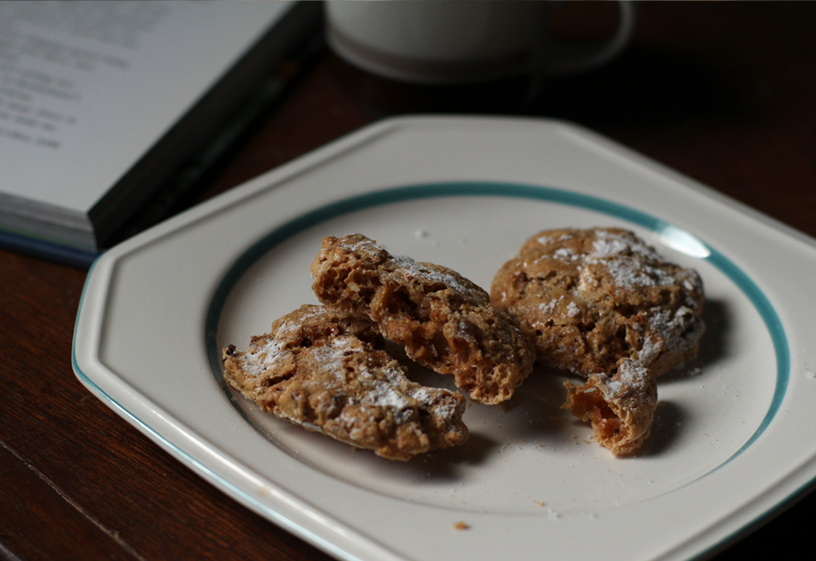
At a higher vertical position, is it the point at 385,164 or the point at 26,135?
the point at 385,164

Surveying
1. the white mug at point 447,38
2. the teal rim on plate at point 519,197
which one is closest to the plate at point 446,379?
the teal rim on plate at point 519,197

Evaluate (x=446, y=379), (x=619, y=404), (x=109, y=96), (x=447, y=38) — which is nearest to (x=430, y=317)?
(x=446, y=379)

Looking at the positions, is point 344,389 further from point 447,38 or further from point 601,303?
point 447,38

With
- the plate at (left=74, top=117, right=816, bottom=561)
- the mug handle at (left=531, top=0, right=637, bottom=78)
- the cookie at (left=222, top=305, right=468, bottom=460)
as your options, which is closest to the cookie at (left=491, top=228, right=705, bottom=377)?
the plate at (left=74, top=117, right=816, bottom=561)

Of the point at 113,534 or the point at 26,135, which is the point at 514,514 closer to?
the point at 113,534

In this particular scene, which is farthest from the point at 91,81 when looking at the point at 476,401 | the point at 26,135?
the point at 476,401

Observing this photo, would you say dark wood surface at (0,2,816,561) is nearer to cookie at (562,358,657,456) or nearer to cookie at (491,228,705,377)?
cookie at (562,358,657,456)

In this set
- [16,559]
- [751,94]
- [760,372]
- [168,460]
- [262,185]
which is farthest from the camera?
[751,94]
